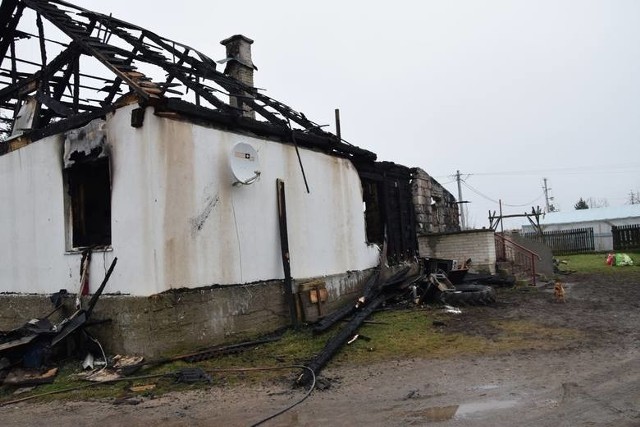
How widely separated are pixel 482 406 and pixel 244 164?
4921 millimetres

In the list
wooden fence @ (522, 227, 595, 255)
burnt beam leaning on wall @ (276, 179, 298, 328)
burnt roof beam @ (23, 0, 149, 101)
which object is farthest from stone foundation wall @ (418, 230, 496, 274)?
wooden fence @ (522, 227, 595, 255)

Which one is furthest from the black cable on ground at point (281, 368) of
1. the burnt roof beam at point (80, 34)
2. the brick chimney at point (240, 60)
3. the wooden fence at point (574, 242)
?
the wooden fence at point (574, 242)

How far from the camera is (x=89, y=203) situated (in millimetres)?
8070

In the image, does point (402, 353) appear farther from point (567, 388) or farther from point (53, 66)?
point (53, 66)

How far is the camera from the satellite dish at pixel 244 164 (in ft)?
25.1

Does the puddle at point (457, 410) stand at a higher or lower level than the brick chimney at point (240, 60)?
lower

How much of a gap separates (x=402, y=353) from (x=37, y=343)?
506cm

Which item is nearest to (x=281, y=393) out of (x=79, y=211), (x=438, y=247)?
(x=79, y=211)

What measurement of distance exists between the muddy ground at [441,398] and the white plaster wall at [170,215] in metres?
1.97

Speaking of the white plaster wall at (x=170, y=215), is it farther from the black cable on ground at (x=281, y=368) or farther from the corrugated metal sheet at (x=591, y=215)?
the corrugated metal sheet at (x=591, y=215)

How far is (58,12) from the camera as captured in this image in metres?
9.10

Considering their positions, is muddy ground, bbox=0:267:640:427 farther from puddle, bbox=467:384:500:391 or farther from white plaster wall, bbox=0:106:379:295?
white plaster wall, bbox=0:106:379:295

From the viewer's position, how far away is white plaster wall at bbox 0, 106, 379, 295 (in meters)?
6.84

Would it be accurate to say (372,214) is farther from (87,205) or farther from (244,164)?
(87,205)
